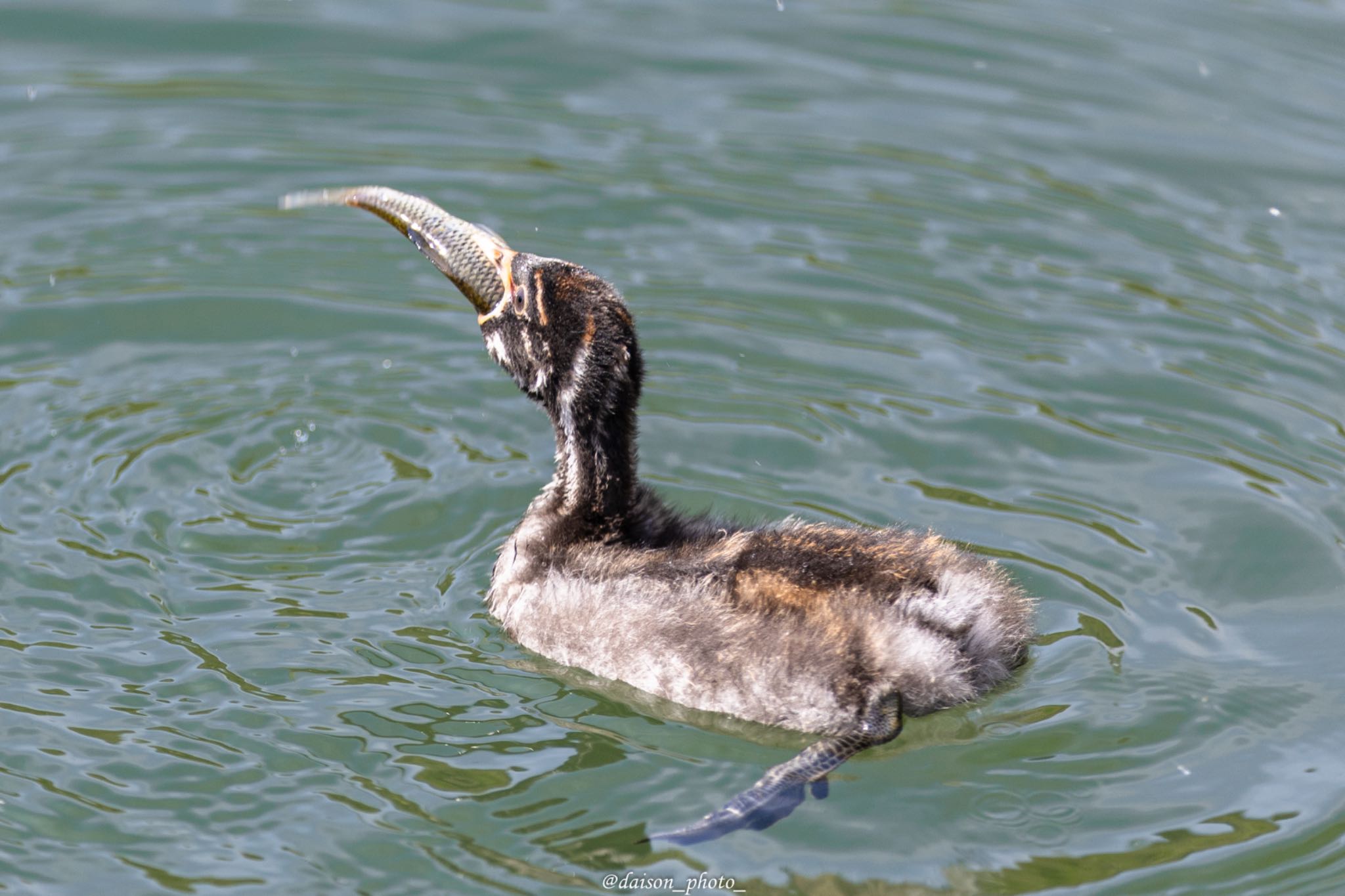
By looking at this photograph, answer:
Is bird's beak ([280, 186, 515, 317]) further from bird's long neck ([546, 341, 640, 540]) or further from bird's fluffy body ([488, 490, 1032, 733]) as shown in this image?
bird's fluffy body ([488, 490, 1032, 733])

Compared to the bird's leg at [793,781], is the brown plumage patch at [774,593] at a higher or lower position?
higher

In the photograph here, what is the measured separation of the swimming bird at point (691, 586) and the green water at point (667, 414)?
160 mm

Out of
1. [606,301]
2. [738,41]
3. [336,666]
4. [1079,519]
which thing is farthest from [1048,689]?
[738,41]

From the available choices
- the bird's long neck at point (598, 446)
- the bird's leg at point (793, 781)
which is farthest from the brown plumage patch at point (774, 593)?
the bird's long neck at point (598, 446)

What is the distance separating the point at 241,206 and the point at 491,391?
2905 millimetres

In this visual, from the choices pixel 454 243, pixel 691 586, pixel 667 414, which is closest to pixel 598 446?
pixel 691 586

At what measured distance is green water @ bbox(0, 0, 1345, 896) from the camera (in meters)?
6.47

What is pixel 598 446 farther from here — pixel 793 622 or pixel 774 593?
pixel 793 622

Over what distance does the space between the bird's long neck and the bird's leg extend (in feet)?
5.23

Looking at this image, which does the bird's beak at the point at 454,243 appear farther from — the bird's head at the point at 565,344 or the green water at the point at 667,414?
the green water at the point at 667,414

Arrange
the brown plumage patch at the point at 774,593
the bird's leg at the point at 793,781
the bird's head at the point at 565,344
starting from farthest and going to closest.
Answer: the bird's head at the point at 565,344 < the brown plumage patch at the point at 774,593 < the bird's leg at the point at 793,781

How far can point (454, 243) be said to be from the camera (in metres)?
8.12

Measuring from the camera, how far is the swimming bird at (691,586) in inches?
265

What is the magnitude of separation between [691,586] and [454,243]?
212 cm
